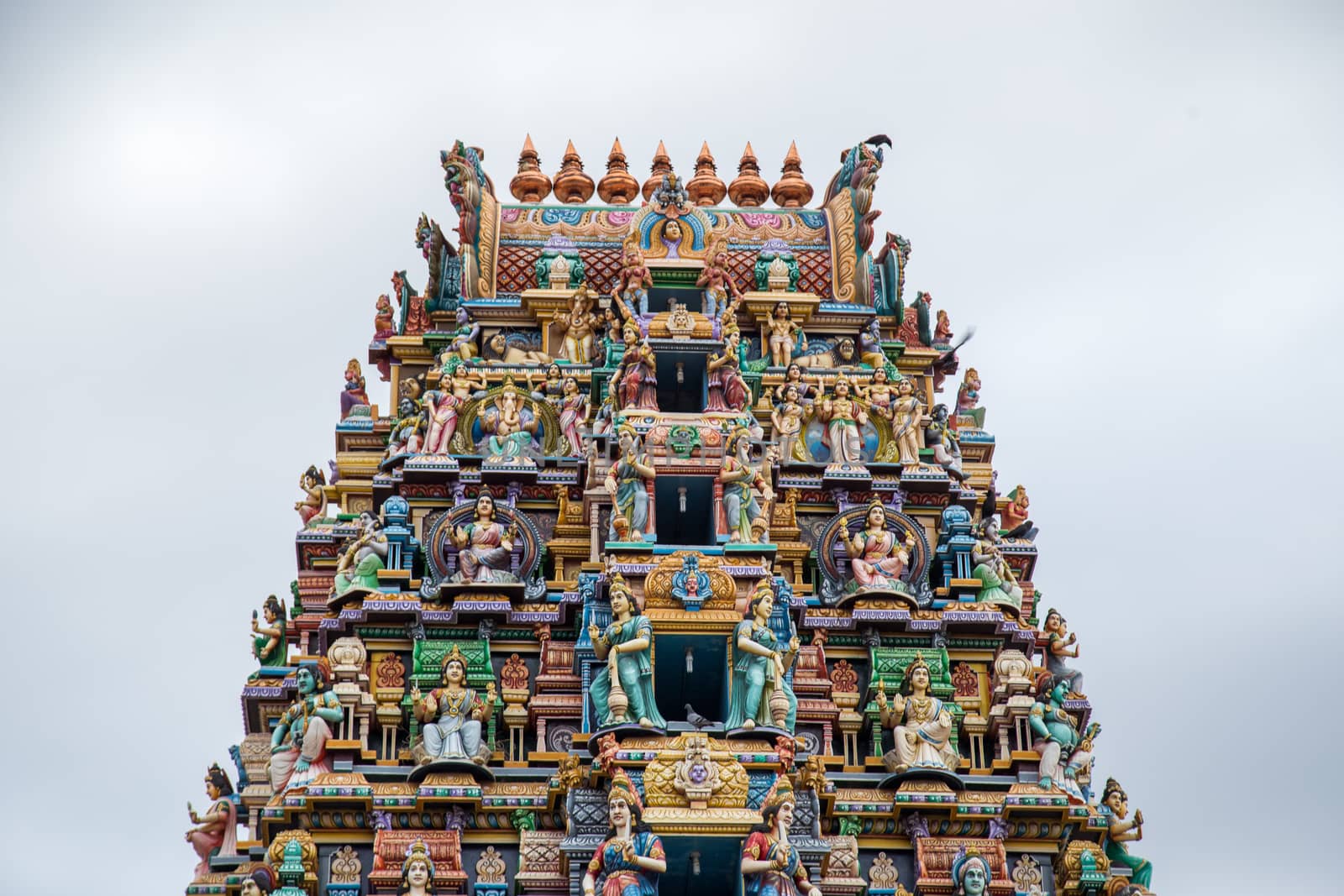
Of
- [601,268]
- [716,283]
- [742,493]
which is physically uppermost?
[601,268]

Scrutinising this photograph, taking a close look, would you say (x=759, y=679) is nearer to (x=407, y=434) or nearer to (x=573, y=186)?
(x=407, y=434)

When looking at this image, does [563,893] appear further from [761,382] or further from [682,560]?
[761,382]

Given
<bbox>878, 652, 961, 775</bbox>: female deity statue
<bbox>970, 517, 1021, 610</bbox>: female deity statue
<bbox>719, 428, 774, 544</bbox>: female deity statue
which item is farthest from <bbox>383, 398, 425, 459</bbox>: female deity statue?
<bbox>970, 517, 1021, 610</bbox>: female deity statue

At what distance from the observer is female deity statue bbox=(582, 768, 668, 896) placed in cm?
3991

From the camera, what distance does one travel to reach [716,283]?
49.3 metres

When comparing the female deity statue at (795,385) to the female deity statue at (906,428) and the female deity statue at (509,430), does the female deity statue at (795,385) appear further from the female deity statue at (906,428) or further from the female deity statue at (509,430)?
the female deity statue at (509,430)

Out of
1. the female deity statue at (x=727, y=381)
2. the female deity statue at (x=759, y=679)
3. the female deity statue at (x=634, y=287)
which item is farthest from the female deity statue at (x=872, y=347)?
the female deity statue at (x=759, y=679)

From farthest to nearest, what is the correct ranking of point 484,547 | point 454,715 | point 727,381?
1. point 727,381
2. point 484,547
3. point 454,715

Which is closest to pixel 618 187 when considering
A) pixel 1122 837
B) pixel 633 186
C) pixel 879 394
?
pixel 633 186

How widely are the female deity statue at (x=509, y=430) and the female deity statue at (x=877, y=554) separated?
504 centimetres

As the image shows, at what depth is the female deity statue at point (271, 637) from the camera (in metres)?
47.7

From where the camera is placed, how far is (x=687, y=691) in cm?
4425

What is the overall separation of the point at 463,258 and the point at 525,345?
6.08 ft

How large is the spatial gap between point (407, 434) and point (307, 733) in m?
6.50
